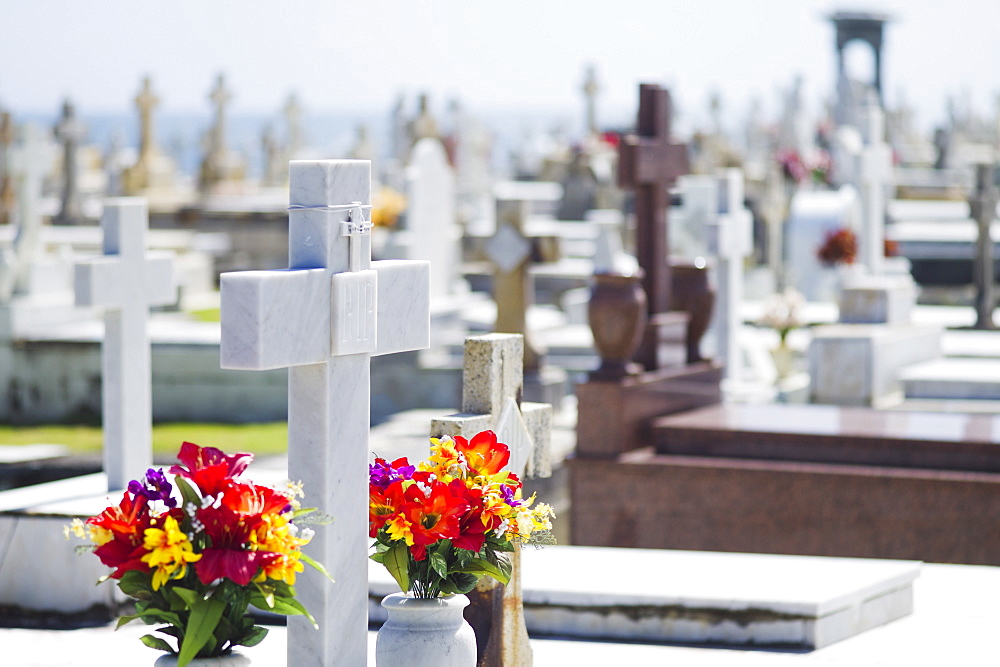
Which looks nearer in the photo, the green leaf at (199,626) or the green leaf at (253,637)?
the green leaf at (199,626)

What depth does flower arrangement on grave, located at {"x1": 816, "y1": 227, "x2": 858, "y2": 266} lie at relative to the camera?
1402cm

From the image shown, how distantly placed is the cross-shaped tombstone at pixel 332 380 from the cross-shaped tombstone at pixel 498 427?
620 millimetres

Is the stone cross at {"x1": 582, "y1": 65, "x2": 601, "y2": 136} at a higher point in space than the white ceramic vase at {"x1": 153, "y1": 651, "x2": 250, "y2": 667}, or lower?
higher

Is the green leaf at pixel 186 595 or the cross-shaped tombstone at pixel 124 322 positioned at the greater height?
the cross-shaped tombstone at pixel 124 322

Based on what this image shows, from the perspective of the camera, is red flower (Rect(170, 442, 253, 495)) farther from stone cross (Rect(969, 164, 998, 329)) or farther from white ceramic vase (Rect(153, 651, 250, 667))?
stone cross (Rect(969, 164, 998, 329))

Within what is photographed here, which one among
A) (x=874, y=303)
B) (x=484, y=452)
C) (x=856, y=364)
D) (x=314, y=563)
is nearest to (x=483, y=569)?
(x=484, y=452)

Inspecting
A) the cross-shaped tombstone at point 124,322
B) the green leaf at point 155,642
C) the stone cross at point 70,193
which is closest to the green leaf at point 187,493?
the green leaf at point 155,642

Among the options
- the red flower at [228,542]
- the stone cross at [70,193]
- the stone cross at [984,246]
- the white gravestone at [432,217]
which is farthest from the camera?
the stone cross at [70,193]

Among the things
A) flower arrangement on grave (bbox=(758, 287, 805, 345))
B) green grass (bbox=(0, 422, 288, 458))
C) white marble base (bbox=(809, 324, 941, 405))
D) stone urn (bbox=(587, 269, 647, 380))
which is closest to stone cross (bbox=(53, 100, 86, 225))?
green grass (bbox=(0, 422, 288, 458))

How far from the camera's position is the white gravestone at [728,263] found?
1178 cm

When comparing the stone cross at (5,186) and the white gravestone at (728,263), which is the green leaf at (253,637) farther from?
the stone cross at (5,186)

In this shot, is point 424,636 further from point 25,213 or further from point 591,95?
point 591,95

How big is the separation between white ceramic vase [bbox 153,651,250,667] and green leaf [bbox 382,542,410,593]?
53 centimetres

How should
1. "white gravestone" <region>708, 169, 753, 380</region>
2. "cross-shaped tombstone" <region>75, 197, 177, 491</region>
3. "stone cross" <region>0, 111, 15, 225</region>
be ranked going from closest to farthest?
"cross-shaped tombstone" <region>75, 197, 177, 491</region>
"white gravestone" <region>708, 169, 753, 380</region>
"stone cross" <region>0, 111, 15, 225</region>
